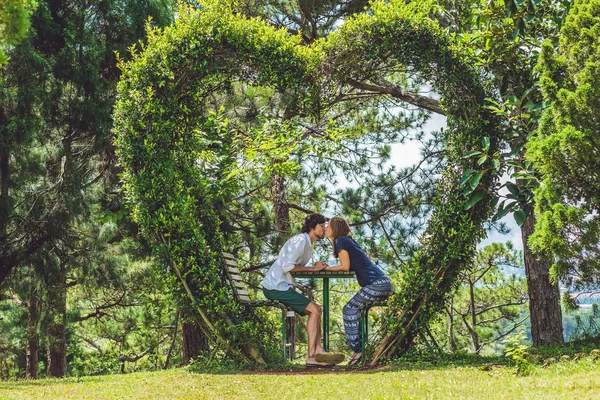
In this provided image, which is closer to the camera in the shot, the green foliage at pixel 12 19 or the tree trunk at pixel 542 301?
the green foliage at pixel 12 19

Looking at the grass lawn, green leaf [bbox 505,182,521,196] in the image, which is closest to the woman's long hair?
the grass lawn

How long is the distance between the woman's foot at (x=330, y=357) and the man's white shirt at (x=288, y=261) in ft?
2.41

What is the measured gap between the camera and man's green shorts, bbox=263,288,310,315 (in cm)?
735

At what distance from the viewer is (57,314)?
39.5ft

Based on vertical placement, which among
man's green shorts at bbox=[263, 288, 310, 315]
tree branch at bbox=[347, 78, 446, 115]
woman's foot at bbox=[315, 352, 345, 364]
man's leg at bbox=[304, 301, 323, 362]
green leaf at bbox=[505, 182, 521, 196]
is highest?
tree branch at bbox=[347, 78, 446, 115]

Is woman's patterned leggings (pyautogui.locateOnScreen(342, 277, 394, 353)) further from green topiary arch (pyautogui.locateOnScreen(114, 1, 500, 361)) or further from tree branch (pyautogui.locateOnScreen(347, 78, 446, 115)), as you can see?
tree branch (pyautogui.locateOnScreen(347, 78, 446, 115))

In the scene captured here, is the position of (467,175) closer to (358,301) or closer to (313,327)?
(358,301)

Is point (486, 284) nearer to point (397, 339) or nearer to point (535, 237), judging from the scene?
point (397, 339)

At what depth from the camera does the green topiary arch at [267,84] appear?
24.4ft

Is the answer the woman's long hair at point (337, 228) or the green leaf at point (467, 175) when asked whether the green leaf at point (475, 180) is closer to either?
→ the green leaf at point (467, 175)

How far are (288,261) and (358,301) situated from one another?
0.82 metres

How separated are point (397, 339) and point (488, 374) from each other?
158 cm

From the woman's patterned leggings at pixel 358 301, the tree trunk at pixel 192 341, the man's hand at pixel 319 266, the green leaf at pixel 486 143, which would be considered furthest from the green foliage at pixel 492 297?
the man's hand at pixel 319 266

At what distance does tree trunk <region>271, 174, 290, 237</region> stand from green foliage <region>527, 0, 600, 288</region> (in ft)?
16.9
